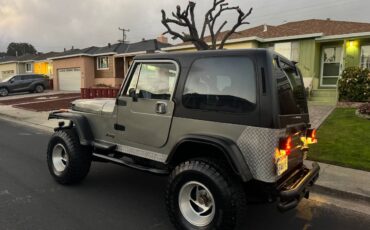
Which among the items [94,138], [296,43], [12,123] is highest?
[296,43]

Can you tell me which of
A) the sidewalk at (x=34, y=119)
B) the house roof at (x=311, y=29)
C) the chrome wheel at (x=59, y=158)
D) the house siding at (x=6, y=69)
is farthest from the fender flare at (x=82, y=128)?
the house siding at (x=6, y=69)

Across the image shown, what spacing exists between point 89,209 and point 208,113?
2198 mm

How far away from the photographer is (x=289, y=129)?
11.7ft

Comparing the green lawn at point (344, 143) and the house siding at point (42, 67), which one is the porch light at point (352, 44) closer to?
the green lawn at point (344, 143)

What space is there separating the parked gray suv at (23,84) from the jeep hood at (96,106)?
27592 mm

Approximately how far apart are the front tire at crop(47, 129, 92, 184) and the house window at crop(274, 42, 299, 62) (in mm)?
16487

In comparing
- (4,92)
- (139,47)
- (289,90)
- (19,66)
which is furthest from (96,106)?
(19,66)

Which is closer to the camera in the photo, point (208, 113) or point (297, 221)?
point (208, 113)

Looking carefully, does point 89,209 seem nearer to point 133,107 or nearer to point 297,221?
point 133,107

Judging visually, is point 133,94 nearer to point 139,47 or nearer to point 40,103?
point 40,103

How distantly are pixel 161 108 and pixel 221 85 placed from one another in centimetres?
86

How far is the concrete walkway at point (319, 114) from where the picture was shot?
10.3 meters

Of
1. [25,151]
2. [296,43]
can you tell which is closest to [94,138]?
[25,151]

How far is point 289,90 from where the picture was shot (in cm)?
379
